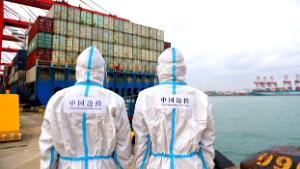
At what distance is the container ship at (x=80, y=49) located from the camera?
20.9m

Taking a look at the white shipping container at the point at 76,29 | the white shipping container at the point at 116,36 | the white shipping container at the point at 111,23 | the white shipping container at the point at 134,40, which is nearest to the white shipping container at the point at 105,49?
the white shipping container at the point at 116,36

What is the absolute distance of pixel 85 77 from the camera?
206cm

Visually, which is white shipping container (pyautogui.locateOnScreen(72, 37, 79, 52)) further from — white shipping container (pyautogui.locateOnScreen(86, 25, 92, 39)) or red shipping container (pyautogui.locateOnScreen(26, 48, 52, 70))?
red shipping container (pyautogui.locateOnScreen(26, 48, 52, 70))

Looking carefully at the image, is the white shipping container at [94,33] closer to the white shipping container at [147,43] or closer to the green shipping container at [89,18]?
the green shipping container at [89,18]

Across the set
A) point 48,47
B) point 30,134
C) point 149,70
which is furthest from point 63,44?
point 30,134

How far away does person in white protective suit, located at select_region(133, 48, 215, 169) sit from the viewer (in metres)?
1.98

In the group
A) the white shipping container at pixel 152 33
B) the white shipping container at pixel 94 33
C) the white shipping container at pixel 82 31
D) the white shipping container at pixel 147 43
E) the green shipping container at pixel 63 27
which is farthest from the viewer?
the white shipping container at pixel 152 33

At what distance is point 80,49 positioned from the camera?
23.5 meters

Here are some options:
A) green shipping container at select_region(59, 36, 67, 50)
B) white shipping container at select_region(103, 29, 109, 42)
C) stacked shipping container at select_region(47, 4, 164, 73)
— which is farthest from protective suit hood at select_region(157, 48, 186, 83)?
white shipping container at select_region(103, 29, 109, 42)

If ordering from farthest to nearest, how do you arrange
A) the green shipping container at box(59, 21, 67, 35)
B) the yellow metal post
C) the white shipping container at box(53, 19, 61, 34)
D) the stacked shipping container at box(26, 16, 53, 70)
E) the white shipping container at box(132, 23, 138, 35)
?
1. the white shipping container at box(132, 23, 138, 35)
2. the green shipping container at box(59, 21, 67, 35)
3. the white shipping container at box(53, 19, 61, 34)
4. the stacked shipping container at box(26, 16, 53, 70)
5. the yellow metal post

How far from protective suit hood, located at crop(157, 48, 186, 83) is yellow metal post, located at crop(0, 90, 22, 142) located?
6744 mm

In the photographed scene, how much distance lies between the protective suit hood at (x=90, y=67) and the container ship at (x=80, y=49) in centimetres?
1999

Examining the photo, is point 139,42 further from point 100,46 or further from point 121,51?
point 100,46

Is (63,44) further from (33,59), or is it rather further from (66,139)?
(66,139)
